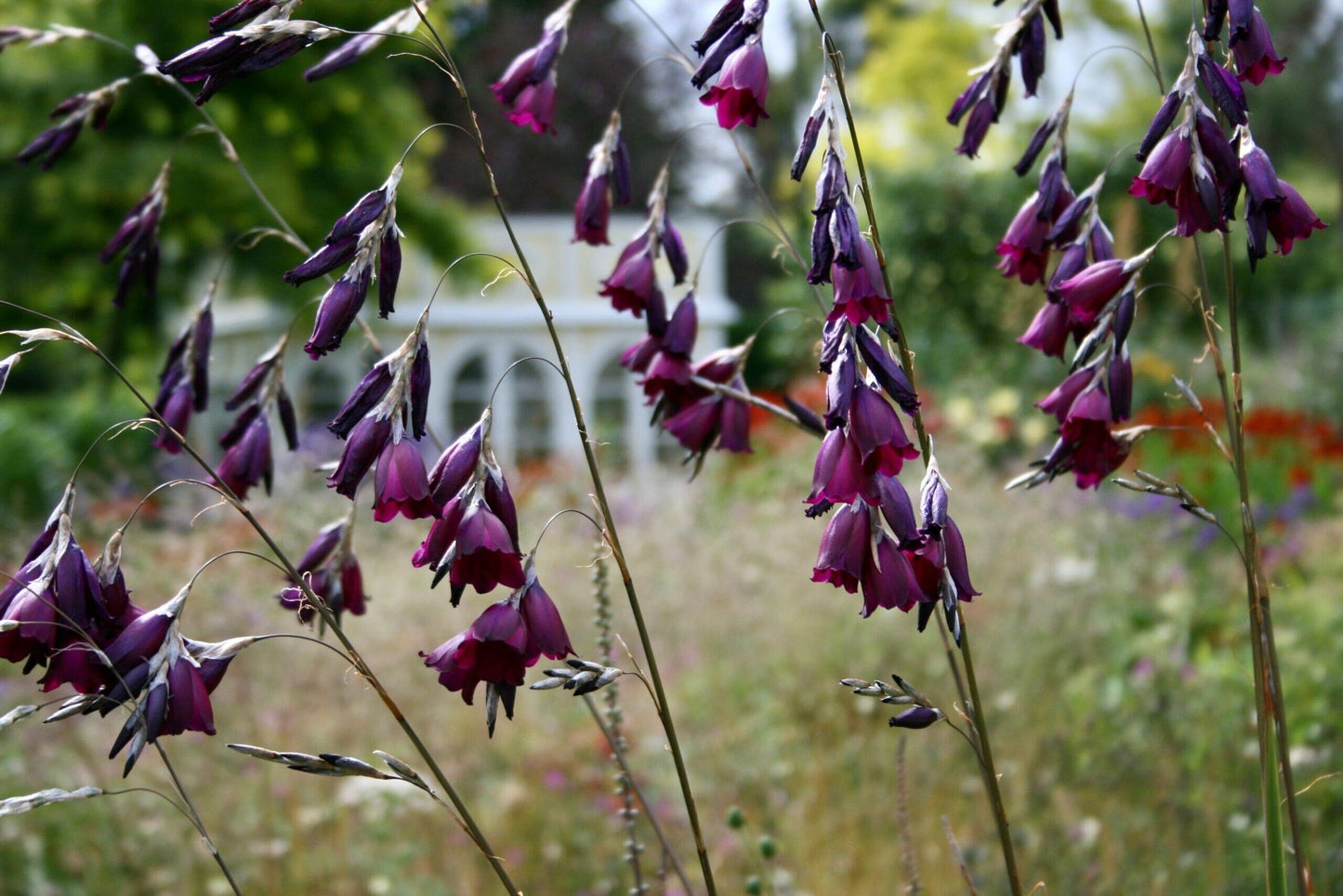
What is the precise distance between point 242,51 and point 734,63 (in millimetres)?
406

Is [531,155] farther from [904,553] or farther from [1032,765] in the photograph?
[904,553]

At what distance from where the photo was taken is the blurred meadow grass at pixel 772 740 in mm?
2451

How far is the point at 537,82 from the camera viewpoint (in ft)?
4.14

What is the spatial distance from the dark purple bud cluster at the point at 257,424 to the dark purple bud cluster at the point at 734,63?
589 mm

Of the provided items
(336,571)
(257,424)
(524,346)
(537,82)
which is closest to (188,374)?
(257,424)

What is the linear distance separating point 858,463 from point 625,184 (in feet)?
1.62

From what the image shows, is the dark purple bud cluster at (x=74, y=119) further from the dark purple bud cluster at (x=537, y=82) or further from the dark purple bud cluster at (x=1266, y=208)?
the dark purple bud cluster at (x=1266, y=208)

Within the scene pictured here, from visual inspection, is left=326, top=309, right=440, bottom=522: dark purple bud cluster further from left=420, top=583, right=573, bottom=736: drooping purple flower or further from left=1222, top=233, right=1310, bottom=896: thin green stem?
left=1222, top=233, right=1310, bottom=896: thin green stem

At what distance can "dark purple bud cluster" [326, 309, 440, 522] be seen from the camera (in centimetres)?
91

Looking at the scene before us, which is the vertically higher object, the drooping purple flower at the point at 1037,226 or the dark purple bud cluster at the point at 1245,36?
the dark purple bud cluster at the point at 1245,36

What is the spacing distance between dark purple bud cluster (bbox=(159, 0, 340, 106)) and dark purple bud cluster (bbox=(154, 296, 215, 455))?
1.58ft

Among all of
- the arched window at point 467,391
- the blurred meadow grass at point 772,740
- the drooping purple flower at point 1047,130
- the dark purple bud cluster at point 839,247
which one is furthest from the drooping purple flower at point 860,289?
the arched window at point 467,391

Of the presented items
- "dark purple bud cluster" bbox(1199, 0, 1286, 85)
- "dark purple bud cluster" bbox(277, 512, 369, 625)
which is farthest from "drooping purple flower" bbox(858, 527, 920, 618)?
"dark purple bud cluster" bbox(277, 512, 369, 625)

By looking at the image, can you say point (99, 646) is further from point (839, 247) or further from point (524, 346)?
point (524, 346)
